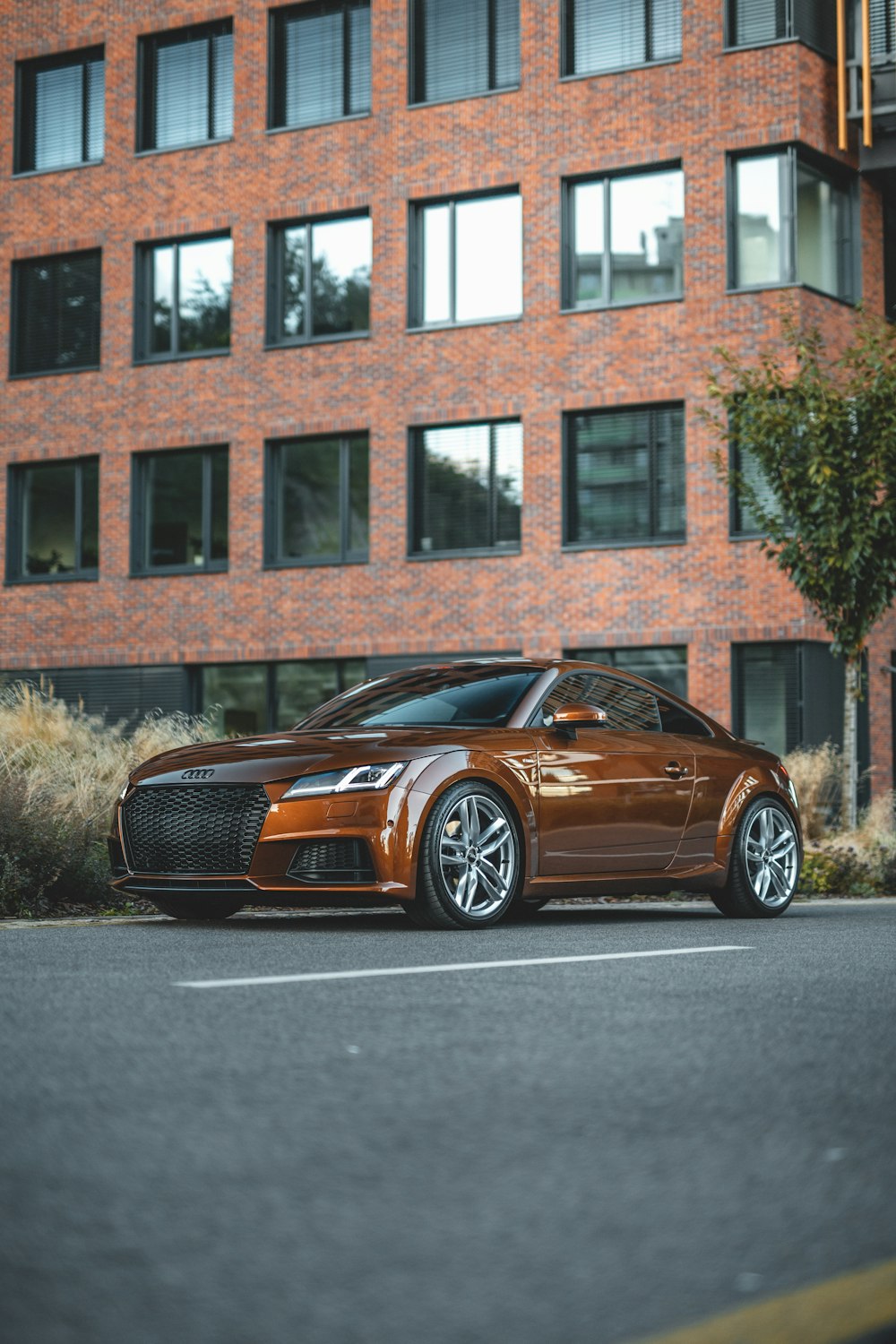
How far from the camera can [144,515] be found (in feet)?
97.9

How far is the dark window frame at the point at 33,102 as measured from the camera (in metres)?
31.0

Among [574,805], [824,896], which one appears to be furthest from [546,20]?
[574,805]

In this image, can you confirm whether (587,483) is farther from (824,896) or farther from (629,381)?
(824,896)

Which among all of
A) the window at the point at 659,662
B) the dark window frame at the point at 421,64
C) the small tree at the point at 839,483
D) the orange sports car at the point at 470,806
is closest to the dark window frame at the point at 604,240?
the dark window frame at the point at 421,64

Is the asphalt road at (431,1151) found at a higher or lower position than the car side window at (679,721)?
lower

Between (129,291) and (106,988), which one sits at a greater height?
(129,291)

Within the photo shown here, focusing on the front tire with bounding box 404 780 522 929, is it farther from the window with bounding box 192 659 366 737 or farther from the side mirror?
the window with bounding box 192 659 366 737

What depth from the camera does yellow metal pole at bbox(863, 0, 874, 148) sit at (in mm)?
25125

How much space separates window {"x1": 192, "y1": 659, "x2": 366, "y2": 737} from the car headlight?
18.5 m

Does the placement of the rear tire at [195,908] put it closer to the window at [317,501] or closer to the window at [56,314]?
the window at [317,501]

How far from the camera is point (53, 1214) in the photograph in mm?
3229

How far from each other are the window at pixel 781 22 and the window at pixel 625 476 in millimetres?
5278

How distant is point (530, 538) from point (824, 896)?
12395mm

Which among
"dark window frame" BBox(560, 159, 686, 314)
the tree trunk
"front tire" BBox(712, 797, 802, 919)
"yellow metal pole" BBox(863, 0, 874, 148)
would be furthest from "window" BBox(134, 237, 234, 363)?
"front tire" BBox(712, 797, 802, 919)
